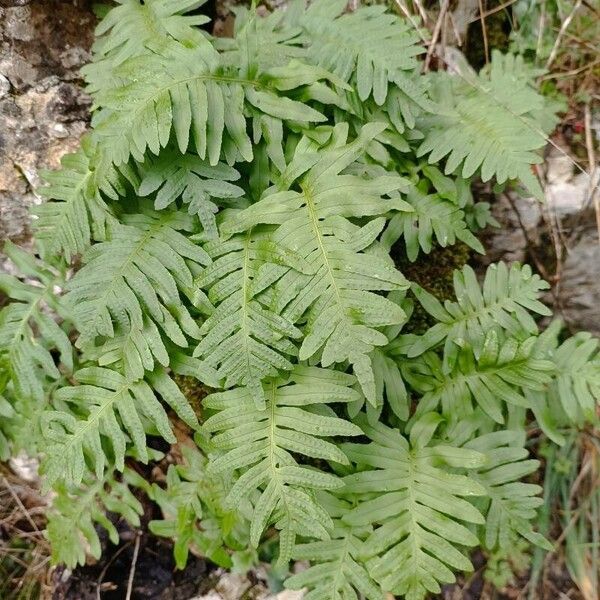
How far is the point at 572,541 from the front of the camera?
3258 mm

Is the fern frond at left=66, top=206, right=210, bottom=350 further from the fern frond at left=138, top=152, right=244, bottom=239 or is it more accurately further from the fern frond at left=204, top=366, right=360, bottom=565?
the fern frond at left=204, top=366, right=360, bottom=565

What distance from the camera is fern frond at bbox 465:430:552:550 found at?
2.45 metres

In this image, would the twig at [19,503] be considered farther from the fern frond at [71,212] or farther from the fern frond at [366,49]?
the fern frond at [366,49]

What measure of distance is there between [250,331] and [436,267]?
3.79 feet

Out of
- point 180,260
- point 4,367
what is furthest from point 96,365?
point 180,260

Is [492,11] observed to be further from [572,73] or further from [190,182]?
[190,182]

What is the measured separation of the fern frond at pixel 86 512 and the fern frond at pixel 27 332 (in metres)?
0.59

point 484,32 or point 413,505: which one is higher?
point 484,32

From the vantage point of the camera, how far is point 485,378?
8.35ft

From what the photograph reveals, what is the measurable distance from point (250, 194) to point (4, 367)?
1.26 m

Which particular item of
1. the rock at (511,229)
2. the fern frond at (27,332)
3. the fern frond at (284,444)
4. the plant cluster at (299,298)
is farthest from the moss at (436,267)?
the fern frond at (27,332)

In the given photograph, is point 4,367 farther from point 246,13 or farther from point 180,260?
point 246,13

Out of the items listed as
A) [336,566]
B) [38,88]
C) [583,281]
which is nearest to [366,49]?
[38,88]

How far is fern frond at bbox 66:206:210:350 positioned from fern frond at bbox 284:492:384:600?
0.92 meters
